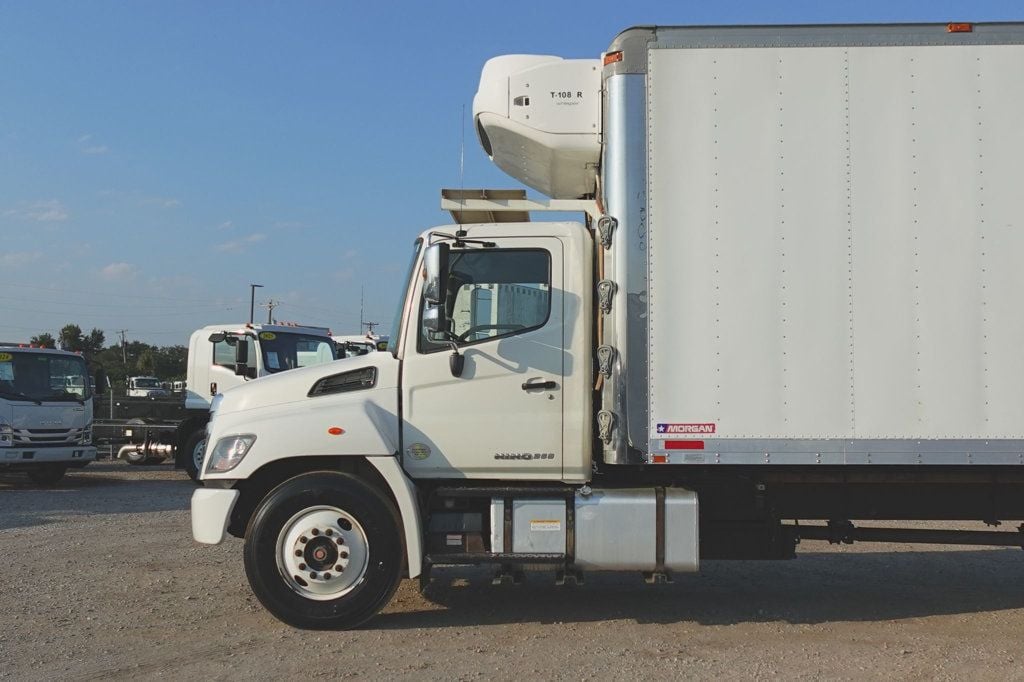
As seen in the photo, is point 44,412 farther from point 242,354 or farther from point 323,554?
point 323,554

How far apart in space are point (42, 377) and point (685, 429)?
45.3ft

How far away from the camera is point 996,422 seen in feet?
18.7

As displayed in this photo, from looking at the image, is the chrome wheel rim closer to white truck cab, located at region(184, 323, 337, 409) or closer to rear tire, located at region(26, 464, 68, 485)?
white truck cab, located at region(184, 323, 337, 409)

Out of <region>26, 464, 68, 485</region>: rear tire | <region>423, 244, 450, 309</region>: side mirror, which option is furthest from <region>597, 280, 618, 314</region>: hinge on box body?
<region>26, 464, 68, 485</region>: rear tire

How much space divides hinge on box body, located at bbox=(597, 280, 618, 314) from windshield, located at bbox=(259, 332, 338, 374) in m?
11.1

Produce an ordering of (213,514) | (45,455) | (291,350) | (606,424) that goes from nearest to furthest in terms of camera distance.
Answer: (606,424) → (213,514) → (45,455) → (291,350)

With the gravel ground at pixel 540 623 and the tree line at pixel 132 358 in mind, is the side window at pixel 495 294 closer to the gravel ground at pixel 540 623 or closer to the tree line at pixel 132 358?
the gravel ground at pixel 540 623

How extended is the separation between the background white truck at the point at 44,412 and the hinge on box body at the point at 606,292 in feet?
42.2

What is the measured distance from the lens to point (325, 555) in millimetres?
6188

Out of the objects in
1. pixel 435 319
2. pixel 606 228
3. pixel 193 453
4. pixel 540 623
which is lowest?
pixel 540 623

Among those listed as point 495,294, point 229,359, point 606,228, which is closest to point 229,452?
point 495,294

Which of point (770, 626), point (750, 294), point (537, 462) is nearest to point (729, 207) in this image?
point (750, 294)

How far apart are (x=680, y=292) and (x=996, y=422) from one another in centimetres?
213

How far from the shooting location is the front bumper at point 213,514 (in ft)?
20.5
